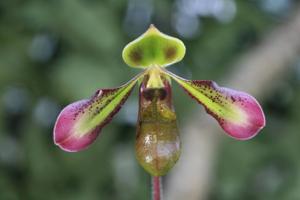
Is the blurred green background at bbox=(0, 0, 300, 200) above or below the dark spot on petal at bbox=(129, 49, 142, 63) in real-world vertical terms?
above

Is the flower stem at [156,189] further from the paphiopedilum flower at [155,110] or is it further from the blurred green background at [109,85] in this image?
the blurred green background at [109,85]

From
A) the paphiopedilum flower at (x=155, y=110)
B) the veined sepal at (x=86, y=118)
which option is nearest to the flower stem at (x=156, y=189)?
the paphiopedilum flower at (x=155, y=110)

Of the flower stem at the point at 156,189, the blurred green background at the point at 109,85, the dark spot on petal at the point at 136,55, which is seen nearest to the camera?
the flower stem at the point at 156,189

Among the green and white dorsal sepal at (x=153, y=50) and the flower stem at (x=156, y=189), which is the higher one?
the green and white dorsal sepal at (x=153, y=50)

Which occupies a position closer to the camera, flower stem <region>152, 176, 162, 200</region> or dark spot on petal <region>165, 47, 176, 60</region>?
flower stem <region>152, 176, 162, 200</region>

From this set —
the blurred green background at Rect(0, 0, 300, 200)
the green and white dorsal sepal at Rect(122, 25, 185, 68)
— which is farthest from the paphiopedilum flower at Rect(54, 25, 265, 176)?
the blurred green background at Rect(0, 0, 300, 200)

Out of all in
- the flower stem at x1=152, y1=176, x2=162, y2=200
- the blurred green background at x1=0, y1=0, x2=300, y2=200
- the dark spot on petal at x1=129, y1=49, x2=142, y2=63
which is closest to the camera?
the flower stem at x1=152, y1=176, x2=162, y2=200

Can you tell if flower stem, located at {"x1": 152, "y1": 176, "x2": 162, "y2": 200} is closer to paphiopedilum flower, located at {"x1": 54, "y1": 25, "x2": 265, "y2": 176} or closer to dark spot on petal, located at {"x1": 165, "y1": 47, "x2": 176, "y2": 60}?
paphiopedilum flower, located at {"x1": 54, "y1": 25, "x2": 265, "y2": 176}
